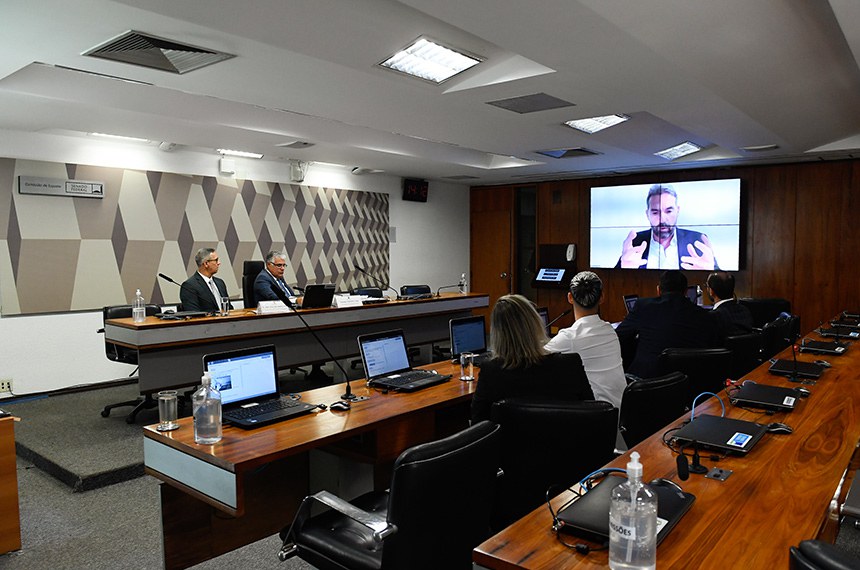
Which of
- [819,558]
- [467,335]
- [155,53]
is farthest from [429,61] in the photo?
[819,558]

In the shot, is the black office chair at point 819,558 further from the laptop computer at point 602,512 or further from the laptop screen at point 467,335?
the laptop screen at point 467,335

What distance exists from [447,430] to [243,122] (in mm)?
3437

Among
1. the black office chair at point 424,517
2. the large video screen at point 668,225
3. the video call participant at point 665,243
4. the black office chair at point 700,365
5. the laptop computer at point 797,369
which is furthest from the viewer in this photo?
the video call participant at point 665,243

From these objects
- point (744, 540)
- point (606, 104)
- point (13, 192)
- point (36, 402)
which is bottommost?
point (36, 402)

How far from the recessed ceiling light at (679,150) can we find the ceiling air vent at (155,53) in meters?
5.32

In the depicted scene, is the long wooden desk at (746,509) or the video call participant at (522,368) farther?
the video call participant at (522,368)

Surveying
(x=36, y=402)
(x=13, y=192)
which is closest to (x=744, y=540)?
(x=36, y=402)

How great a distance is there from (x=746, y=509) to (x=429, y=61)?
3.08m

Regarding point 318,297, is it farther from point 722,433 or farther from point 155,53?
point 722,433

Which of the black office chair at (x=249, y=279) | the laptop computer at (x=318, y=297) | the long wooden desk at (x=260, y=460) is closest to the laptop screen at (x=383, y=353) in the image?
the long wooden desk at (x=260, y=460)

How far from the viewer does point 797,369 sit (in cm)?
330

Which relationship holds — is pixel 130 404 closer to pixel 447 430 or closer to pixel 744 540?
pixel 447 430

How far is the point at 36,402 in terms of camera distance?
541 cm

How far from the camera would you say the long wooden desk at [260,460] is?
211cm
